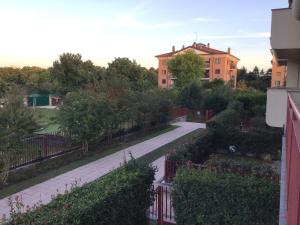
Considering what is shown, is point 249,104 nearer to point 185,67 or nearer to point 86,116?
point 86,116

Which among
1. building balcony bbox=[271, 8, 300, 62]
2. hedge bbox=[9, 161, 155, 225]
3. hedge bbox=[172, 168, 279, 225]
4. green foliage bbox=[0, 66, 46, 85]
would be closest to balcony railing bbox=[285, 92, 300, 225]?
hedge bbox=[172, 168, 279, 225]

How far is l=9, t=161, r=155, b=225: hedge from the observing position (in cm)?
437

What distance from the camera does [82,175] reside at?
10953 millimetres

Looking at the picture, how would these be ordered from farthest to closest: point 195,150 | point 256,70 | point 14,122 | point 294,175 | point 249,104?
point 256,70 → point 249,104 → point 195,150 → point 14,122 → point 294,175

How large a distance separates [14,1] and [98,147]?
8540 millimetres

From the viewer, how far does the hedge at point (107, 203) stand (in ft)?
14.3

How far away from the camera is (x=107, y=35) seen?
82.1 feet

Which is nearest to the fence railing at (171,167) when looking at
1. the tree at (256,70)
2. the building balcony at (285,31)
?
the building balcony at (285,31)

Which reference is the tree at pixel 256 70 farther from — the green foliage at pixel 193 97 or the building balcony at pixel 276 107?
the building balcony at pixel 276 107

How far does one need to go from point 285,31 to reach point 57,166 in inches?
378

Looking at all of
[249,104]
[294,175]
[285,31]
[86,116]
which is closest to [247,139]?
[285,31]

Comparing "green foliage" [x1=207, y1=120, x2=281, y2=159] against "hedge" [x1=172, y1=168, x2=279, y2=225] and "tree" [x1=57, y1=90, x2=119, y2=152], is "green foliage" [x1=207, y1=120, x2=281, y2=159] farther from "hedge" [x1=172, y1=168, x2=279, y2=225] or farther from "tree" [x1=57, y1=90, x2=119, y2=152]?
"hedge" [x1=172, y1=168, x2=279, y2=225]

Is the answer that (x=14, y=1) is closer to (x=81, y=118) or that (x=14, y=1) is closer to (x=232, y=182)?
(x=81, y=118)

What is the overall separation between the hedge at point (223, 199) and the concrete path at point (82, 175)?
6.37ft
